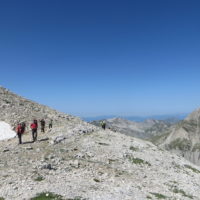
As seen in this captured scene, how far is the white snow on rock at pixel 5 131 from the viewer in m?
39.3

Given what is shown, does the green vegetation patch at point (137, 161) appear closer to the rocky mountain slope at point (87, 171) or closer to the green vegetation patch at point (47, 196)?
the rocky mountain slope at point (87, 171)

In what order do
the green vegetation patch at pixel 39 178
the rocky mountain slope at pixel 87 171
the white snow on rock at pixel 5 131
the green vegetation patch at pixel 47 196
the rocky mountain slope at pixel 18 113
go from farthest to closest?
the rocky mountain slope at pixel 18 113, the white snow on rock at pixel 5 131, the green vegetation patch at pixel 39 178, the rocky mountain slope at pixel 87 171, the green vegetation patch at pixel 47 196

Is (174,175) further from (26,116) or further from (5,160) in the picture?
(26,116)

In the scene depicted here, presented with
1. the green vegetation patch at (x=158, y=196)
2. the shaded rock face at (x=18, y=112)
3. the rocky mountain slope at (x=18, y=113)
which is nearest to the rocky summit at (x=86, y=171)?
the green vegetation patch at (x=158, y=196)

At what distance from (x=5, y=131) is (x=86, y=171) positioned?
64.8 ft

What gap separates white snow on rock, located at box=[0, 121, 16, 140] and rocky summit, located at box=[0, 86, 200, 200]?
5.70ft

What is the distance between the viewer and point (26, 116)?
47.4m

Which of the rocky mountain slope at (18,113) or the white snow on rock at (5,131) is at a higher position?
the rocky mountain slope at (18,113)

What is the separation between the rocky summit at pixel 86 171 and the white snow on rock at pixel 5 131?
174 centimetres

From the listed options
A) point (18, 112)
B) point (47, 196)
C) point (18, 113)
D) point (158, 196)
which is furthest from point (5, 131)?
point (158, 196)

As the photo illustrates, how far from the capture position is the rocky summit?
801 inches

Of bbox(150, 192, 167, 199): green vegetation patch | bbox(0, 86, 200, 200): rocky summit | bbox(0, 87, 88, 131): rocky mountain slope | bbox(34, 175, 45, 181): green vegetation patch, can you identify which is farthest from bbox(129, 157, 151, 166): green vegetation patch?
bbox(0, 87, 88, 131): rocky mountain slope

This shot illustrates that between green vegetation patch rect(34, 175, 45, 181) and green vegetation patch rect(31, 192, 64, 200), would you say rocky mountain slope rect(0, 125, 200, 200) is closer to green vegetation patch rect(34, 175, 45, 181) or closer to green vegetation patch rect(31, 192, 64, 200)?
green vegetation patch rect(34, 175, 45, 181)

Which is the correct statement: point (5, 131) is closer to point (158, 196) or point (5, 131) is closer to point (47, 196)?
point (47, 196)
